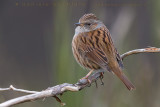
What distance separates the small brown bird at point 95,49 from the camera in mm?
3991

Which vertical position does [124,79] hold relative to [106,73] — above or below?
below

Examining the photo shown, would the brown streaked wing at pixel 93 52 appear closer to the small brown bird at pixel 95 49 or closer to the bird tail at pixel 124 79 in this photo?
the small brown bird at pixel 95 49

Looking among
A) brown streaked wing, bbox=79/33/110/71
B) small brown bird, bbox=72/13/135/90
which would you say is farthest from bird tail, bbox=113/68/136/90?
brown streaked wing, bbox=79/33/110/71

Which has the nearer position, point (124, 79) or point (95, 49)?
point (124, 79)

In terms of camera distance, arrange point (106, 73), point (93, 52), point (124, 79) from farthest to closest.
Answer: point (93, 52)
point (106, 73)
point (124, 79)

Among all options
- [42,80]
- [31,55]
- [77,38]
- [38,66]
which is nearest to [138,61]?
[77,38]

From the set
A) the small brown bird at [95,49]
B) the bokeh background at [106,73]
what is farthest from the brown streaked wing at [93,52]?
the bokeh background at [106,73]

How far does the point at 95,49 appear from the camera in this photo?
422 centimetres

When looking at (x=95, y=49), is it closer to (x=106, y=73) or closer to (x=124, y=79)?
(x=106, y=73)

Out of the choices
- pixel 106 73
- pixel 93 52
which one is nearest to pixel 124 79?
pixel 106 73

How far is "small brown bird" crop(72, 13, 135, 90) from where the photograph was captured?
13.1 ft

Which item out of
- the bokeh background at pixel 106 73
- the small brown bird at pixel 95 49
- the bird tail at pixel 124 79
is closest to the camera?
the bokeh background at pixel 106 73

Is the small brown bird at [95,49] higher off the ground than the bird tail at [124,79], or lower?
higher

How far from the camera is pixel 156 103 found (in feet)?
12.9
